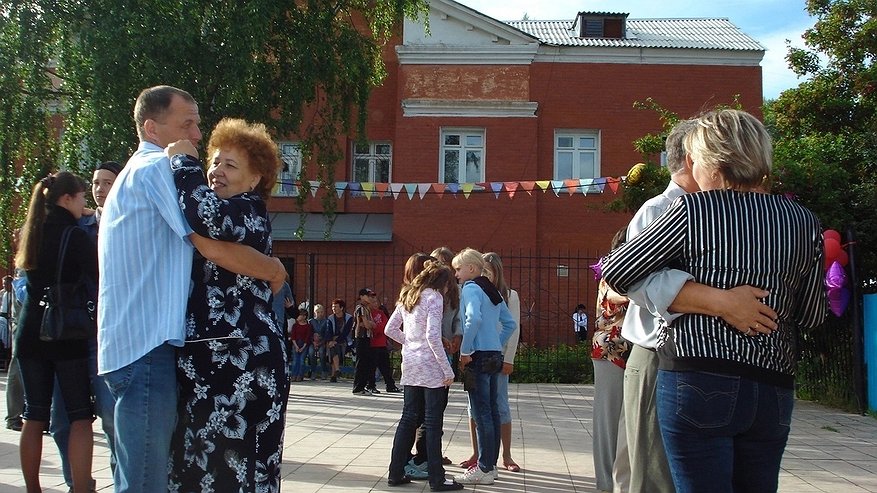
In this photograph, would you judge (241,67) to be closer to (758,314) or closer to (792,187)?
(792,187)

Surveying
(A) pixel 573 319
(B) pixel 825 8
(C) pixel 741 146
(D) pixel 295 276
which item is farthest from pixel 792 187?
(D) pixel 295 276

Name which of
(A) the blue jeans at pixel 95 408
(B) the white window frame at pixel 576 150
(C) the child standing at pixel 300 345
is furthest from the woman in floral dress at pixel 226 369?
(B) the white window frame at pixel 576 150

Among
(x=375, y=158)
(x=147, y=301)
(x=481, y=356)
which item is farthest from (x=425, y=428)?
(x=375, y=158)

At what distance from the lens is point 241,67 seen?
Result: 1237cm

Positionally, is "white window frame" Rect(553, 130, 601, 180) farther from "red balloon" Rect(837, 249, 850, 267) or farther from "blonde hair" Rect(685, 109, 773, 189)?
"blonde hair" Rect(685, 109, 773, 189)

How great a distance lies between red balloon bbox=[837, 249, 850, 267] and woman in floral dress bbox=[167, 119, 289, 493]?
34.7 feet

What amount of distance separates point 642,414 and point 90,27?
420 inches

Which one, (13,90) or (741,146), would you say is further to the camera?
(13,90)

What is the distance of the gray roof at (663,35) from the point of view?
24922 millimetres

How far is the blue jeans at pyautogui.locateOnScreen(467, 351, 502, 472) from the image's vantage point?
6.68 metres

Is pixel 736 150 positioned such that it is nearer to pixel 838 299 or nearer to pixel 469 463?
pixel 469 463

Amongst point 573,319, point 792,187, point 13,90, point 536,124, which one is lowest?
point 573,319

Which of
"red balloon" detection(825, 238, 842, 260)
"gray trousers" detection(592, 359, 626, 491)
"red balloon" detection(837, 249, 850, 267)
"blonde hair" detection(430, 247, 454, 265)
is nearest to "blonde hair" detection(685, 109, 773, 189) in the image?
"gray trousers" detection(592, 359, 626, 491)

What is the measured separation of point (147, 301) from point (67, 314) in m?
2.19
